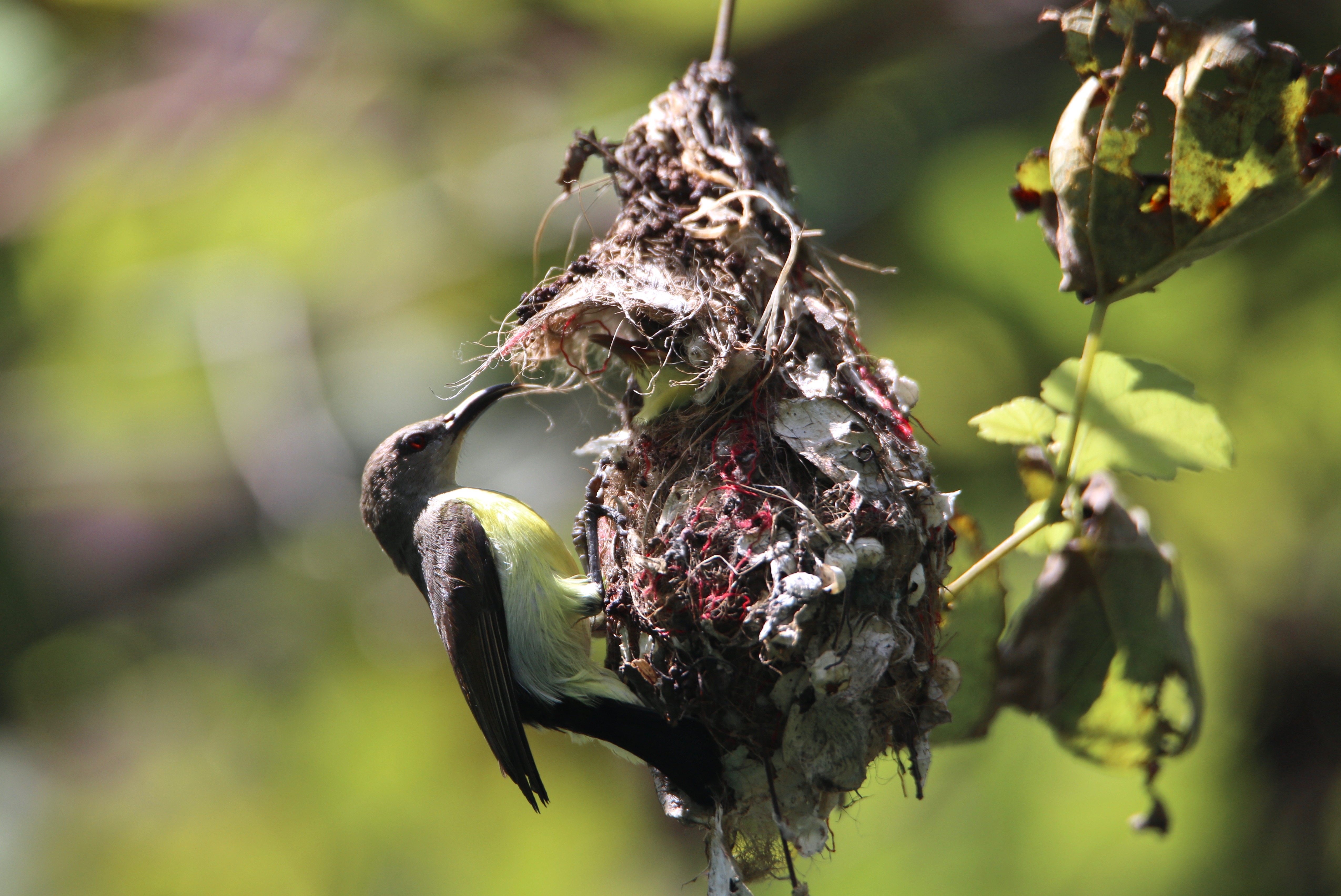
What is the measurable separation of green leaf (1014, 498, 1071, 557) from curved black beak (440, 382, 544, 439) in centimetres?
165

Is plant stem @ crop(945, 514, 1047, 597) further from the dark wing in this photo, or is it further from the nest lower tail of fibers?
the dark wing

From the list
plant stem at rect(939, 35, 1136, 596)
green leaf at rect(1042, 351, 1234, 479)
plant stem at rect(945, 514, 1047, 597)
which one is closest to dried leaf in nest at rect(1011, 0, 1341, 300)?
plant stem at rect(939, 35, 1136, 596)

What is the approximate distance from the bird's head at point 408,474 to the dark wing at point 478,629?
0.97ft

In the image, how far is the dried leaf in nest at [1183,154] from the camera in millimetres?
1773

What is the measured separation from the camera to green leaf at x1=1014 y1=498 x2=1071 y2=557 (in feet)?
8.07

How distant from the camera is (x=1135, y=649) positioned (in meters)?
2.67

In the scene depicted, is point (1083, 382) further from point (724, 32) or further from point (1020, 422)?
point (724, 32)

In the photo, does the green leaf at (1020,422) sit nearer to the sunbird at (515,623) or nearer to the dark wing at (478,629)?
the sunbird at (515,623)

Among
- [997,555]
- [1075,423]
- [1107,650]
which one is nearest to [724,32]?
[1075,423]

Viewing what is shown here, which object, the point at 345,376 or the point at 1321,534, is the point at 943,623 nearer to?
the point at 1321,534

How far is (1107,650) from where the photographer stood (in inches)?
106

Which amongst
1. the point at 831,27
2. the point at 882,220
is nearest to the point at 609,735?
the point at 882,220

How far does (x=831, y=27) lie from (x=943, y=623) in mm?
5003

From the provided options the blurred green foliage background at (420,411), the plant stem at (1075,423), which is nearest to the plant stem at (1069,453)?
the plant stem at (1075,423)
